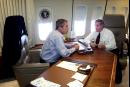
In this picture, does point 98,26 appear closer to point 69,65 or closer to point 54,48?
point 54,48

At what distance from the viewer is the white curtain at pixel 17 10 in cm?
288

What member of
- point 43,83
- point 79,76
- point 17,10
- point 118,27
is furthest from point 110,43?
point 17,10

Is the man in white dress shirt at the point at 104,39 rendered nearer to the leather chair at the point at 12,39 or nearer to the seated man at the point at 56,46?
the seated man at the point at 56,46

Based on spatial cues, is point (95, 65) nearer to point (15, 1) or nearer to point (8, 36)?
point (8, 36)

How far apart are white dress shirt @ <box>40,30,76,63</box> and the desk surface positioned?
0.44 feet

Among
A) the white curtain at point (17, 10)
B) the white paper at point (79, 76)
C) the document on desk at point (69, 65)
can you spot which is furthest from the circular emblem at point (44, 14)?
the white paper at point (79, 76)

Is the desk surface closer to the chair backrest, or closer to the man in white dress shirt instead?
the man in white dress shirt

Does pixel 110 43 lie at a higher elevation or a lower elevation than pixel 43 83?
higher

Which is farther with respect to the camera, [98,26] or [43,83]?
[98,26]

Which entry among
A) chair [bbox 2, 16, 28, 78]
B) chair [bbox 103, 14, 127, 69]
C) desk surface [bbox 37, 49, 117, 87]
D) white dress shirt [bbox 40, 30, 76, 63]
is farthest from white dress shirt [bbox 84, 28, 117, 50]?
chair [bbox 2, 16, 28, 78]

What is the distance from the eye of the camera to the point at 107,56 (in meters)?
2.30

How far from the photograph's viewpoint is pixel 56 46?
7.39ft

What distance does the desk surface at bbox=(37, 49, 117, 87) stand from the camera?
60.3 inches

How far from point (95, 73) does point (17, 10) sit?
6.85 ft
